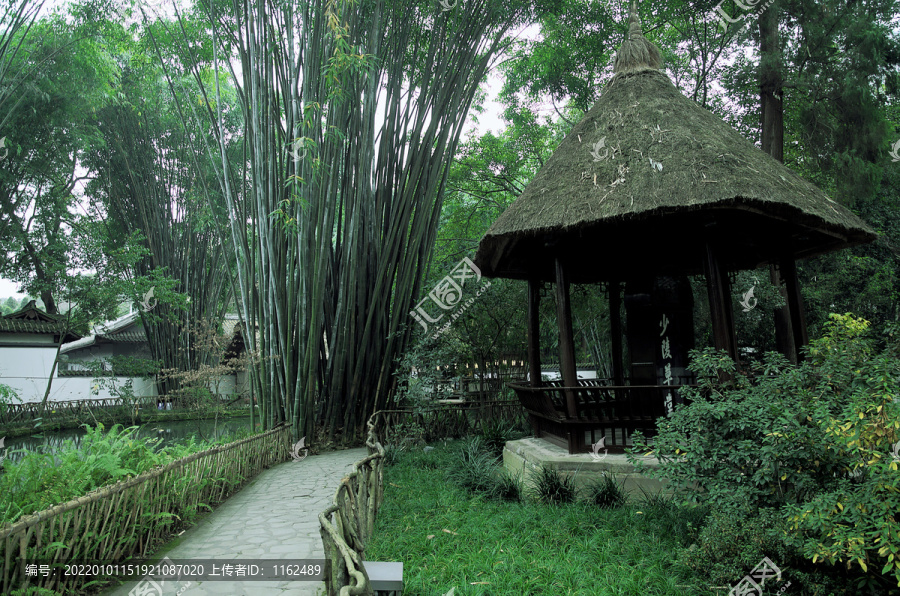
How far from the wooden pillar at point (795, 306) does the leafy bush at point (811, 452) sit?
1.51 m

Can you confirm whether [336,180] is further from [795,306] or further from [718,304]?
[795,306]

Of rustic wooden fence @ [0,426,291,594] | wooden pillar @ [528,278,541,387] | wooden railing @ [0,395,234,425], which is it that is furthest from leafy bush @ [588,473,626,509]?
wooden railing @ [0,395,234,425]

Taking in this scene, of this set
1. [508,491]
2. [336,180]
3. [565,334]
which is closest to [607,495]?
[508,491]

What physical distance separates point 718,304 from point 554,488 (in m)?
2.05

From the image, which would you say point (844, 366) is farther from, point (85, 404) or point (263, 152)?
point (85, 404)

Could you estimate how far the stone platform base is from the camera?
4449 mm

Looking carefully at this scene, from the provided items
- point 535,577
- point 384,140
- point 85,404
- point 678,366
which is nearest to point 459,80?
point 384,140

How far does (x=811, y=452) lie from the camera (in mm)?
2814

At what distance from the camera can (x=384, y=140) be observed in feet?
24.8

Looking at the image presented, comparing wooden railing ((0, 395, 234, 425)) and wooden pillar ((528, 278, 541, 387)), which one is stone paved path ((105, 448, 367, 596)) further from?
wooden railing ((0, 395, 234, 425))

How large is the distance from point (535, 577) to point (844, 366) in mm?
1971

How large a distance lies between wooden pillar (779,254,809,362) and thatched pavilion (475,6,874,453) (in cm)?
1

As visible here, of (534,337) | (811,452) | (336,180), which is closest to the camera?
(811,452)

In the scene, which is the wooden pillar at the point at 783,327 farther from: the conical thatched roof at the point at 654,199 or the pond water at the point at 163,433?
the pond water at the point at 163,433
